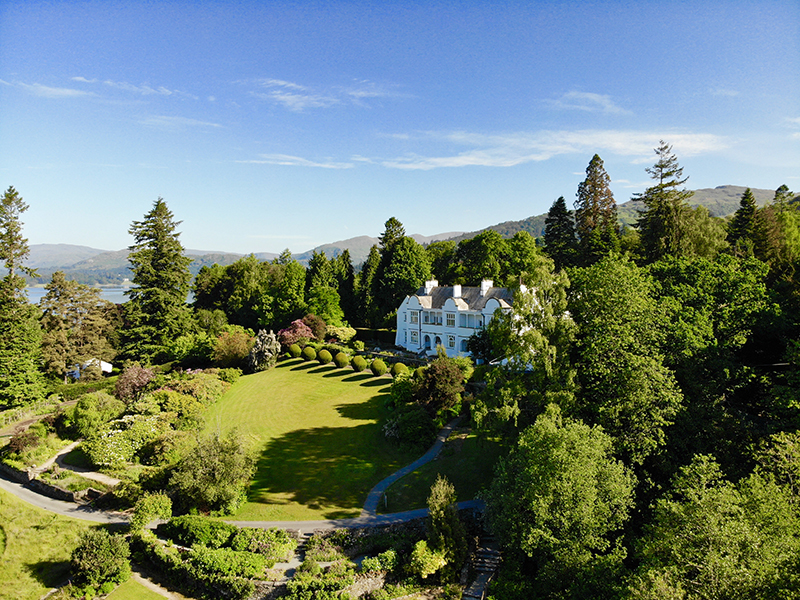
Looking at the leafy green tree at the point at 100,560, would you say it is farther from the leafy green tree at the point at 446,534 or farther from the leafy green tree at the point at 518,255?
the leafy green tree at the point at 518,255

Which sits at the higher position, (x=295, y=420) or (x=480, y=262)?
(x=480, y=262)

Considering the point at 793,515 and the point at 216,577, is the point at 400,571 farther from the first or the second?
the point at 793,515

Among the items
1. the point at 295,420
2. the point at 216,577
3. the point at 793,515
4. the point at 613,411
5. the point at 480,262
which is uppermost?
the point at 480,262

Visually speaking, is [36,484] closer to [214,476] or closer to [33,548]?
[33,548]

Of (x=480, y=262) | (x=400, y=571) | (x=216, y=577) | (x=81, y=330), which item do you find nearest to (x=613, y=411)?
(x=400, y=571)

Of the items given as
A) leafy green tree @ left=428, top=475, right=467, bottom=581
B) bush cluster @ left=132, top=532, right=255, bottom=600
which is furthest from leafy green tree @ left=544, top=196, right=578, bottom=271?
bush cluster @ left=132, top=532, right=255, bottom=600

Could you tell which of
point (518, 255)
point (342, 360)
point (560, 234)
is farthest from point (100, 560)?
point (560, 234)

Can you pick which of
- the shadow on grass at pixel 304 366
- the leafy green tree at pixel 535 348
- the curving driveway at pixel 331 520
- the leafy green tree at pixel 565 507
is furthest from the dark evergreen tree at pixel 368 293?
the leafy green tree at pixel 565 507
